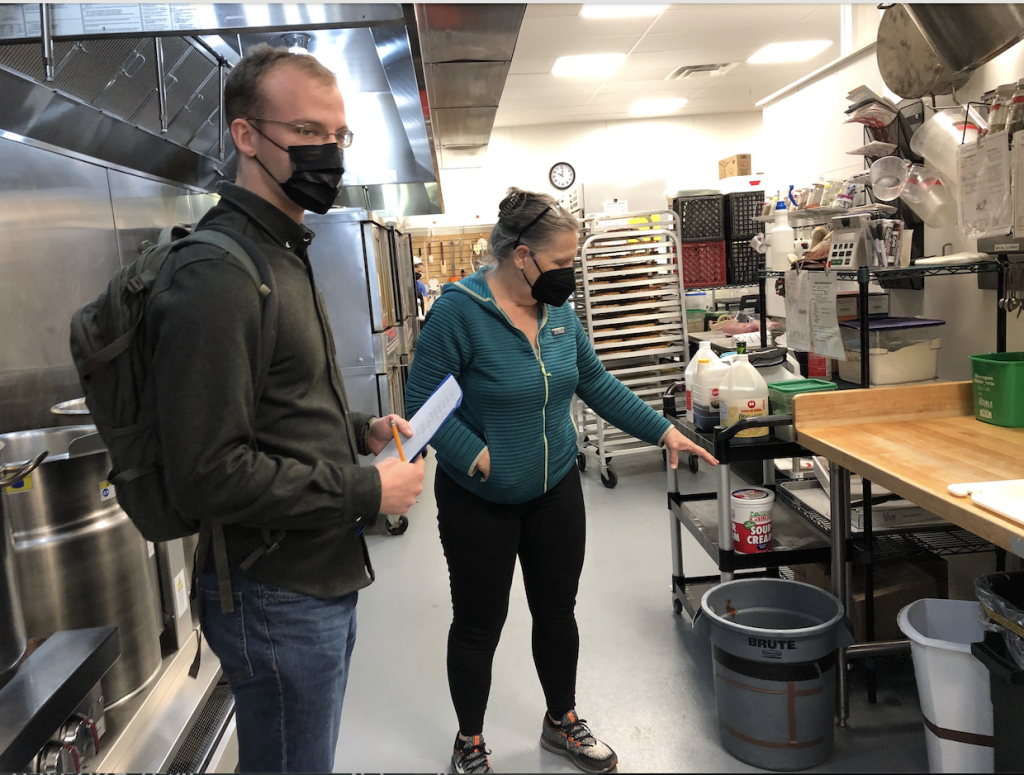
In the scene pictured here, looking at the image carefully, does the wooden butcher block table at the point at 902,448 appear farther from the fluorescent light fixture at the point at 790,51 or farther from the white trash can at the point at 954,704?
the fluorescent light fixture at the point at 790,51

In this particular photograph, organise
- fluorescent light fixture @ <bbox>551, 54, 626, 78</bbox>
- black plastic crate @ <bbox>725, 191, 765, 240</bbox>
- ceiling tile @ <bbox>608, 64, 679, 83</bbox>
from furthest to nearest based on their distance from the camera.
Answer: ceiling tile @ <bbox>608, 64, 679, 83</bbox> < fluorescent light fixture @ <bbox>551, 54, 626, 78</bbox> < black plastic crate @ <bbox>725, 191, 765, 240</bbox>

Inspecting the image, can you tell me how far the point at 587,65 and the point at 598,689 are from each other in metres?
7.18

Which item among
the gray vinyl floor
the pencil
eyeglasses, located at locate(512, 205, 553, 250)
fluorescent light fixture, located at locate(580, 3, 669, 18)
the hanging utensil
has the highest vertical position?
fluorescent light fixture, located at locate(580, 3, 669, 18)

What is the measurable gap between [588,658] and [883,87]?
9.04 ft

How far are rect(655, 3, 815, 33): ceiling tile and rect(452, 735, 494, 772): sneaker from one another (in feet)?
20.3

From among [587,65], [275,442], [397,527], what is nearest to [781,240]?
[397,527]

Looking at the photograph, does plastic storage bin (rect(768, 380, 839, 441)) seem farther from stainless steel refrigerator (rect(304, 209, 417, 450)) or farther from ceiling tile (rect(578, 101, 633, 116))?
ceiling tile (rect(578, 101, 633, 116))

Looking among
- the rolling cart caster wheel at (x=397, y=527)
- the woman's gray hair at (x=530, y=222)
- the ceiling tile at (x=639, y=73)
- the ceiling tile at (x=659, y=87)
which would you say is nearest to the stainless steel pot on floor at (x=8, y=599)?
the woman's gray hair at (x=530, y=222)

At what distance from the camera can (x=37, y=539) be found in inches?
89.7

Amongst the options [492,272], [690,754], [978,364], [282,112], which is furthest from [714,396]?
[282,112]

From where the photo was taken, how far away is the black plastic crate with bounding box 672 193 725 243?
6.03m

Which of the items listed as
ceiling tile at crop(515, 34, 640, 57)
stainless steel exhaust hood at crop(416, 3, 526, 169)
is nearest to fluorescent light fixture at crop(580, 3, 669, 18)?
ceiling tile at crop(515, 34, 640, 57)

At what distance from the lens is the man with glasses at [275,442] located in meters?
1.06

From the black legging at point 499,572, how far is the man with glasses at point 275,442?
27.3 inches
